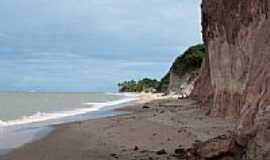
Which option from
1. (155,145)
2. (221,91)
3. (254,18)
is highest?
(254,18)

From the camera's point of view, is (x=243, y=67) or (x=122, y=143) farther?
(x=243, y=67)

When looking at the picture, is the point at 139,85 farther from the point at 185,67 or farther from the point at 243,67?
the point at 243,67

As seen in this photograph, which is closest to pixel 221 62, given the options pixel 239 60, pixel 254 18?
pixel 239 60

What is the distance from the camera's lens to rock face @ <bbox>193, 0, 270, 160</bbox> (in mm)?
9502

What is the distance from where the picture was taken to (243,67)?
20562 millimetres

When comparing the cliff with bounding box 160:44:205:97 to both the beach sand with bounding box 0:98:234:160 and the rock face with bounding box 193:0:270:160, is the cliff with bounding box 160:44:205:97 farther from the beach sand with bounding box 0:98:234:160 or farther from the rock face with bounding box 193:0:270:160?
the beach sand with bounding box 0:98:234:160

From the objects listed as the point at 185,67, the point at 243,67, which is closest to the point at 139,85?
the point at 185,67

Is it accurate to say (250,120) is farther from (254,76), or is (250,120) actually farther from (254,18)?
(254,18)

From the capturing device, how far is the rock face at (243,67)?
9.50 meters

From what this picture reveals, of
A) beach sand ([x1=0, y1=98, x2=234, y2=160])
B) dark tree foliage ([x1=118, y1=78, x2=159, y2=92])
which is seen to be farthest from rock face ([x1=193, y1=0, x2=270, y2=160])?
dark tree foliage ([x1=118, y1=78, x2=159, y2=92])

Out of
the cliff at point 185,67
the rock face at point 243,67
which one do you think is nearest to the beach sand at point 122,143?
the rock face at point 243,67

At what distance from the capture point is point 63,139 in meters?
19.8

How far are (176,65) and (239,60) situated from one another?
66583mm

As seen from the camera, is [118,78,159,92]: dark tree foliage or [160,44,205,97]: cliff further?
[118,78,159,92]: dark tree foliage
